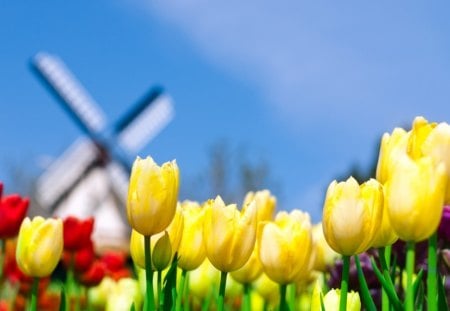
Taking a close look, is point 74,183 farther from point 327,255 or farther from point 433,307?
point 433,307

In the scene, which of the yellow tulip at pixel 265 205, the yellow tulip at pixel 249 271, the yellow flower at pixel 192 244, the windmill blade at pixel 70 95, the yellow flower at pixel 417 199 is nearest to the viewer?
the yellow flower at pixel 417 199

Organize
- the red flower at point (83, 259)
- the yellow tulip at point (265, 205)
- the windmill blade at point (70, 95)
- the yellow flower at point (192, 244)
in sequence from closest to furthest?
the yellow flower at point (192, 244), the yellow tulip at point (265, 205), the red flower at point (83, 259), the windmill blade at point (70, 95)

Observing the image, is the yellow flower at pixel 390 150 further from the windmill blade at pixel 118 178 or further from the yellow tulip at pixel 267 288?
the windmill blade at pixel 118 178

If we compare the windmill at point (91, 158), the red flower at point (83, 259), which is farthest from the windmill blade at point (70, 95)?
the red flower at point (83, 259)

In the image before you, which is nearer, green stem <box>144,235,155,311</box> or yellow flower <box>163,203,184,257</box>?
green stem <box>144,235,155,311</box>

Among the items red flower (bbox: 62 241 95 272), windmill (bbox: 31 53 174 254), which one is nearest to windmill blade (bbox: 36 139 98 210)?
windmill (bbox: 31 53 174 254)

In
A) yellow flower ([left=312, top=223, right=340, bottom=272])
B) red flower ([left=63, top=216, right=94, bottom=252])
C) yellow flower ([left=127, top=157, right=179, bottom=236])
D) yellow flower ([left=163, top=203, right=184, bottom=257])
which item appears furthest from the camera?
red flower ([left=63, top=216, right=94, bottom=252])

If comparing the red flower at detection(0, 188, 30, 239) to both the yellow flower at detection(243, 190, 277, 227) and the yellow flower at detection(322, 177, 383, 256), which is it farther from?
the yellow flower at detection(322, 177, 383, 256)
